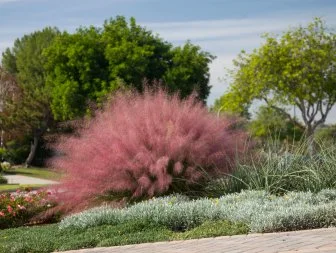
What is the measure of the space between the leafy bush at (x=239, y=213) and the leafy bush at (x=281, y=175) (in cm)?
81

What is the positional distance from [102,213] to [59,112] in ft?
111

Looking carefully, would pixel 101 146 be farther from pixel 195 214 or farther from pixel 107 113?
pixel 195 214

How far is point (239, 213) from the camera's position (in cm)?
969

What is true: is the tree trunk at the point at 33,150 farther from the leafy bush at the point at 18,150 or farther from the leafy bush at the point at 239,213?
the leafy bush at the point at 239,213

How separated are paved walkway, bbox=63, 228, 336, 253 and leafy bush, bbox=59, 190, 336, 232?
1.29 feet

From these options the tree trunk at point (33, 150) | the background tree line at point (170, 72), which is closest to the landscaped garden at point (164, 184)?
the background tree line at point (170, 72)

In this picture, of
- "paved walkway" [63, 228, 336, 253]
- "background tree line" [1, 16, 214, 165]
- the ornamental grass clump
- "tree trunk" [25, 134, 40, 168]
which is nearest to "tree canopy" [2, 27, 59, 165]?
"tree trunk" [25, 134, 40, 168]

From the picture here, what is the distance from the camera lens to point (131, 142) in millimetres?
12508

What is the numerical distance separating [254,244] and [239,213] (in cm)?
158

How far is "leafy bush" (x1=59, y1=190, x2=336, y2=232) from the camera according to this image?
30.2 feet

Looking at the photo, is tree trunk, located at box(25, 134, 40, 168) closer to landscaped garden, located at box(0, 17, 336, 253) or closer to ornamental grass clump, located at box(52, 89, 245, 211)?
landscaped garden, located at box(0, 17, 336, 253)

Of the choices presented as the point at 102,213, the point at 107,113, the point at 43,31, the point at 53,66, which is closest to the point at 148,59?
the point at 53,66

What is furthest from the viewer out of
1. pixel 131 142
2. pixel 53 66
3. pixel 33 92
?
pixel 33 92

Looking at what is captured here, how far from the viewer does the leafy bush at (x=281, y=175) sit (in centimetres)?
1213
